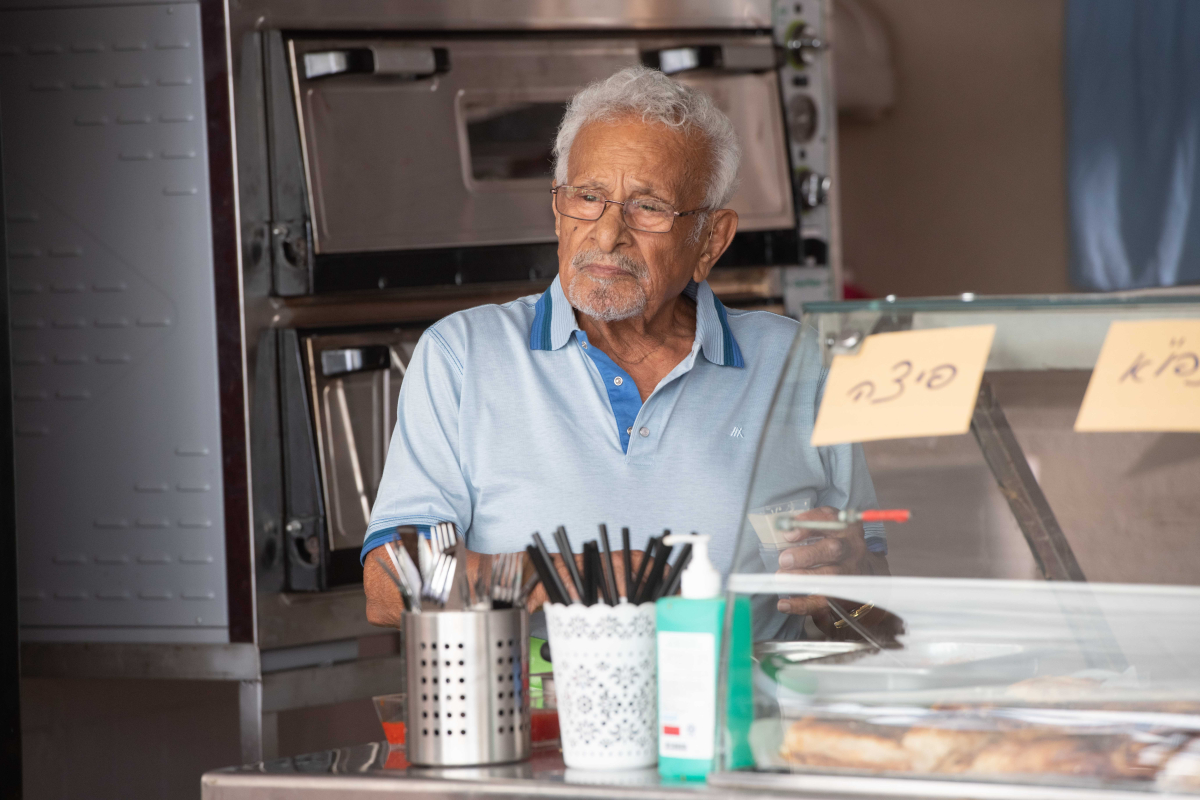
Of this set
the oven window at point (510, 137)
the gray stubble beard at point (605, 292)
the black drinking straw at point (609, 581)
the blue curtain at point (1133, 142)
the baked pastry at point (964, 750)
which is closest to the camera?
the baked pastry at point (964, 750)

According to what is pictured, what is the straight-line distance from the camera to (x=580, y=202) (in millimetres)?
1806

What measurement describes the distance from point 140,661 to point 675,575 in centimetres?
160

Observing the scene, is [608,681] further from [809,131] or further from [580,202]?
[809,131]

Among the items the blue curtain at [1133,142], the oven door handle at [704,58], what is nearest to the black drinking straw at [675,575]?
the oven door handle at [704,58]

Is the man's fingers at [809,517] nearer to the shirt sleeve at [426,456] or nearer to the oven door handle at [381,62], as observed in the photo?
the shirt sleeve at [426,456]

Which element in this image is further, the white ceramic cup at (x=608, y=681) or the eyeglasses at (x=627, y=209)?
the eyeglasses at (x=627, y=209)

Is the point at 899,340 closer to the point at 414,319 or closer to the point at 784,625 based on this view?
the point at 784,625

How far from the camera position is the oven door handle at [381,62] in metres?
2.35

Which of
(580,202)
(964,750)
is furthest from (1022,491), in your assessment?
(580,202)

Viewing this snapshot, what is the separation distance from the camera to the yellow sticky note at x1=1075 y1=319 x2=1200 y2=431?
1.01 meters

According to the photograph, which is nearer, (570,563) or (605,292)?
(570,563)

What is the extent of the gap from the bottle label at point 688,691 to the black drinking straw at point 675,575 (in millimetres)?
57

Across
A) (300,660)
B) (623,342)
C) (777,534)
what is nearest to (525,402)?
(623,342)

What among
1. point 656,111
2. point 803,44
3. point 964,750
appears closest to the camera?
point 964,750
